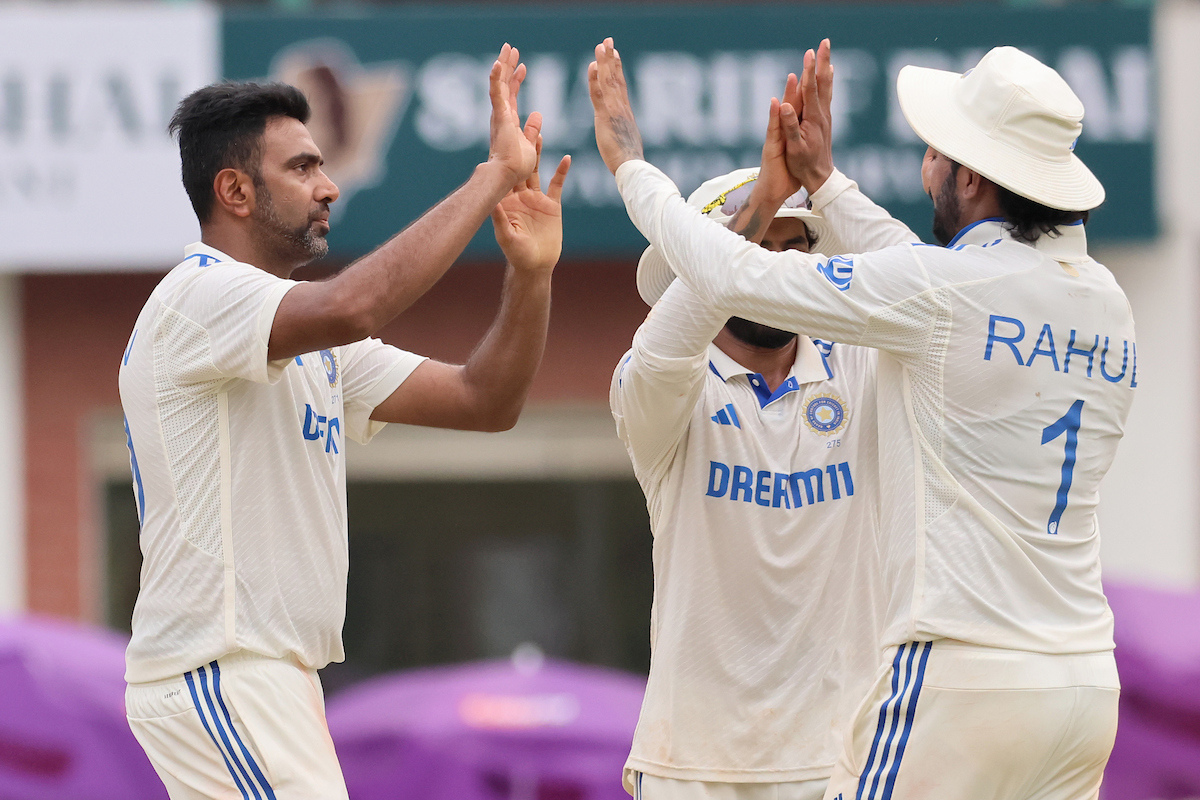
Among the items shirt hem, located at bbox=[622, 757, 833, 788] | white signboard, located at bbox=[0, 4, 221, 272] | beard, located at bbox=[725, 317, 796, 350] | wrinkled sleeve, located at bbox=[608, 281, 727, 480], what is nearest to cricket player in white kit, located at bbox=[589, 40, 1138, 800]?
wrinkled sleeve, located at bbox=[608, 281, 727, 480]

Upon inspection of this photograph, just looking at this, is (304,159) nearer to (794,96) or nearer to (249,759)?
(794,96)

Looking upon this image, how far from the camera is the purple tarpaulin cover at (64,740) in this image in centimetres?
548

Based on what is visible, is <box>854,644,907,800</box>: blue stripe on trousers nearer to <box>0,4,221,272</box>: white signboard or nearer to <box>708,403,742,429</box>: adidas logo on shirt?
<box>708,403,742,429</box>: adidas logo on shirt

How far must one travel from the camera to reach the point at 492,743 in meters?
5.27

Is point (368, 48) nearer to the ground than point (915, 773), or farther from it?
farther from it

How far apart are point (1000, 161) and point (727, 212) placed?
2.34 feet


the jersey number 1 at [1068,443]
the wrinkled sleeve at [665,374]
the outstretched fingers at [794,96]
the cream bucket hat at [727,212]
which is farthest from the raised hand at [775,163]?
the jersey number 1 at [1068,443]

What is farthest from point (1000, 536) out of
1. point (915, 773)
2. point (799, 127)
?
point (799, 127)

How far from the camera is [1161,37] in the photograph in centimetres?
851

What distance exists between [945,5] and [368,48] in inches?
127

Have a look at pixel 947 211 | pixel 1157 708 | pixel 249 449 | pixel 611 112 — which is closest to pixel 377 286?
pixel 249 449

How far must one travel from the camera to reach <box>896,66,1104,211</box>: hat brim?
2.87 metres

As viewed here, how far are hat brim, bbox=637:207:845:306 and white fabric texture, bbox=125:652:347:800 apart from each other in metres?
1.23

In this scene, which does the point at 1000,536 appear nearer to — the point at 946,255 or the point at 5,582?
the point at 946,255
